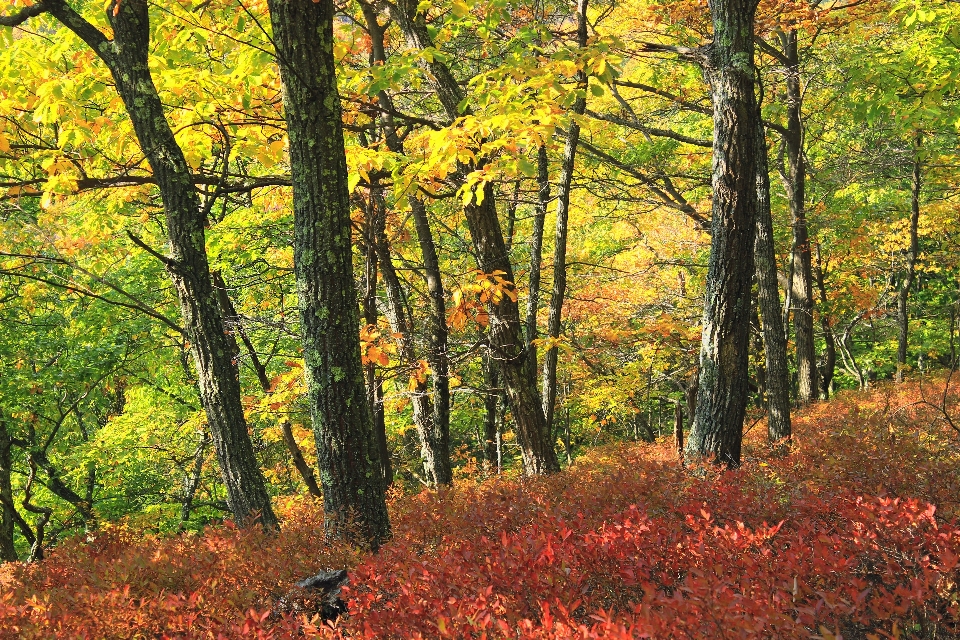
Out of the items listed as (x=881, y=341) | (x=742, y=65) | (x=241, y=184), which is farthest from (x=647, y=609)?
(x=881, y=341)

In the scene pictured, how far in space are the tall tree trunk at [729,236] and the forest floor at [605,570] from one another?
78cm

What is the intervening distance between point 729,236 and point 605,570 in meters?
3.77

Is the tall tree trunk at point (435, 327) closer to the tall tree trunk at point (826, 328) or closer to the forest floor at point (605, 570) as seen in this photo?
the forest floor at point (605, 570)

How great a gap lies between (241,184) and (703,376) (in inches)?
184

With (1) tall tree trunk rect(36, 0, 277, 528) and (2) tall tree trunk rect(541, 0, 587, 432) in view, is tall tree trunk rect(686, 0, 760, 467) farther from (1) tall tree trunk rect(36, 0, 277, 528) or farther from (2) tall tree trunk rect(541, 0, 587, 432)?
(1) tall tree trunk rect(36, 0, 277, 528)

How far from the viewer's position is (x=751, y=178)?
245 inches

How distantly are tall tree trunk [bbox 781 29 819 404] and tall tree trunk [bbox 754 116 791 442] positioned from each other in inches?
185

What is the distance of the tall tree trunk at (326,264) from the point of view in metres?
4.73

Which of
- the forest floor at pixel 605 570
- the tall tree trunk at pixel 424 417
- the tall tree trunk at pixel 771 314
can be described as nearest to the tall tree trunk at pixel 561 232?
the tall tree trunk at pixel 424 417

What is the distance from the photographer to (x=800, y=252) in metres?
15.8

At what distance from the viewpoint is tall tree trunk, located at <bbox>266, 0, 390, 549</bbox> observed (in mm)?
4730

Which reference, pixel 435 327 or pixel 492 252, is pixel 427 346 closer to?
pixel 435 327

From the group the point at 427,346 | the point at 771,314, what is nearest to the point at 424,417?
the point at 427,346

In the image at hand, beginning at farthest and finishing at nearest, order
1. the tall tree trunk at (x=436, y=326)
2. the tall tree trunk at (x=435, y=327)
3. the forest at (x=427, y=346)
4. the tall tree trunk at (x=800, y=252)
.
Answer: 1. the tall tree trunk at (x=800, y=252)
2. the tall tree trunk at (x=436, y=326)
3. the tall tree trunk at (x=435, y=327)
4. the forest at (x=427, y=346)
